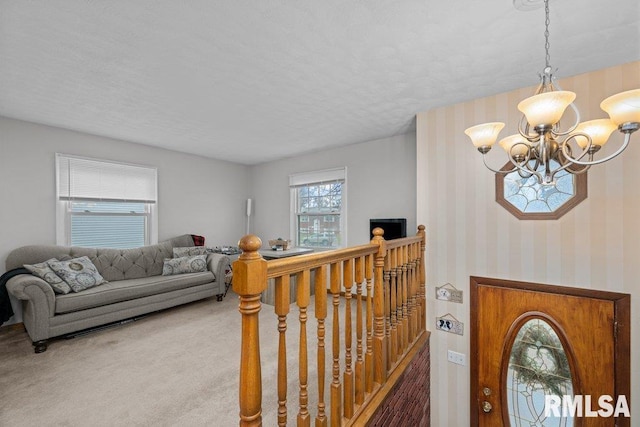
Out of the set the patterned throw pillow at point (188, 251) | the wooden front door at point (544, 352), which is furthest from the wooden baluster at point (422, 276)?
the patterned throw pillow at point (188, 251)

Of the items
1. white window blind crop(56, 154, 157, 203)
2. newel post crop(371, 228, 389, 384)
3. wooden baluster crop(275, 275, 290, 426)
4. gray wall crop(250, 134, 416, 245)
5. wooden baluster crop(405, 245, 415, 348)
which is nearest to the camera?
wooden baluster crop(275, 275, 290, 426)

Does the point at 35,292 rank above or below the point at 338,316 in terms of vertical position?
below

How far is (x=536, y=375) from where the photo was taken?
235cm

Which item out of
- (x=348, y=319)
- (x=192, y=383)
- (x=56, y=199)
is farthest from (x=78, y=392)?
(x=56, y=199)

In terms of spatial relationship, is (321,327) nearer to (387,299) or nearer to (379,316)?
(379,316)

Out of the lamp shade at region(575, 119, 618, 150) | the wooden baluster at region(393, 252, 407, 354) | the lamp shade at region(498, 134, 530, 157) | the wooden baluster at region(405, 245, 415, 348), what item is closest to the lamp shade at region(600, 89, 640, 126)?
the lamp shade at region(575, 119, 618, 150)

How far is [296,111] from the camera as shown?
121 inches

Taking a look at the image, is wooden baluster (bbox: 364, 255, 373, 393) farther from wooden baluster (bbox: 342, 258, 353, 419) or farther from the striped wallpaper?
the striped wallpaper

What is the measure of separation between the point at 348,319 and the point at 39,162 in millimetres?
4378

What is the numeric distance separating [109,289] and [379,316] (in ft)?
10.4

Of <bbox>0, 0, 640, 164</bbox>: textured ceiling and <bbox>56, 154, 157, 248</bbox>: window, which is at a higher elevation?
<bbox>0, 0, 640, 164</bbox>: textured ceiling

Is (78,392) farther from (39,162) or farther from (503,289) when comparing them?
(503,289)

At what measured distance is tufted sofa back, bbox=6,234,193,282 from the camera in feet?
10.6

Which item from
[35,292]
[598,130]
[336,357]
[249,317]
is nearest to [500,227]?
[598,130]
